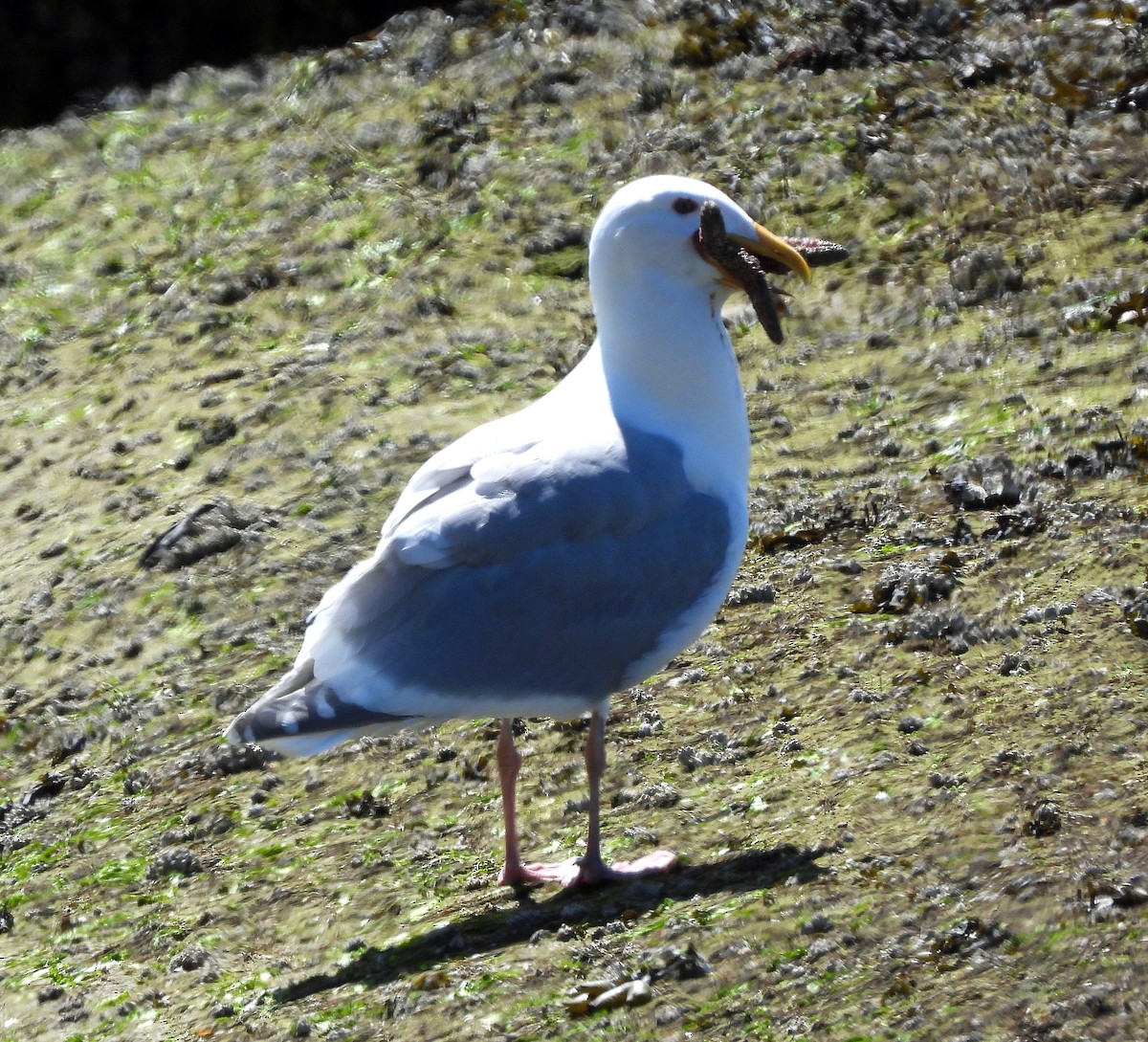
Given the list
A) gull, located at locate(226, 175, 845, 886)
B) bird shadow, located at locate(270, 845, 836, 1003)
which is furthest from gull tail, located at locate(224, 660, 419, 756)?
bird shadow, located at locate(270, 845, 836, 1003)

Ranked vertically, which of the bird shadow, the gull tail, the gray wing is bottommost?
the bird shadow

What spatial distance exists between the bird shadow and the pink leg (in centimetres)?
4

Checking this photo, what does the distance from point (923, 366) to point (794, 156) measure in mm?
2016

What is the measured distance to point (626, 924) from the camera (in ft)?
14.8

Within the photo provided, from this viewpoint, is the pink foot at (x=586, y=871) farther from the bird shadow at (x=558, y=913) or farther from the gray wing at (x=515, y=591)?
the gray wing at (x=515, y=591)

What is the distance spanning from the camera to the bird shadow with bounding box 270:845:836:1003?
4562 mm

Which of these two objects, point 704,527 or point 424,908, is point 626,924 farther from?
point 704,527

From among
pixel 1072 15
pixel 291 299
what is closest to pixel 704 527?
pixel 291 299

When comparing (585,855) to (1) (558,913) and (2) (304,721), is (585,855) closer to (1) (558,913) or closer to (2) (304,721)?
(1) (558,913)

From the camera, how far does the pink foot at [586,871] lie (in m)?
4.77

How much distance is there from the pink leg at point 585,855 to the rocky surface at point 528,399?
2.7 inches

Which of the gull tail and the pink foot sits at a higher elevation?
the gull tail

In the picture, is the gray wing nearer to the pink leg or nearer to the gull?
the gull

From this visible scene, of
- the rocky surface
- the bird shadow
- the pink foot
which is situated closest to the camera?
the rocky surface
